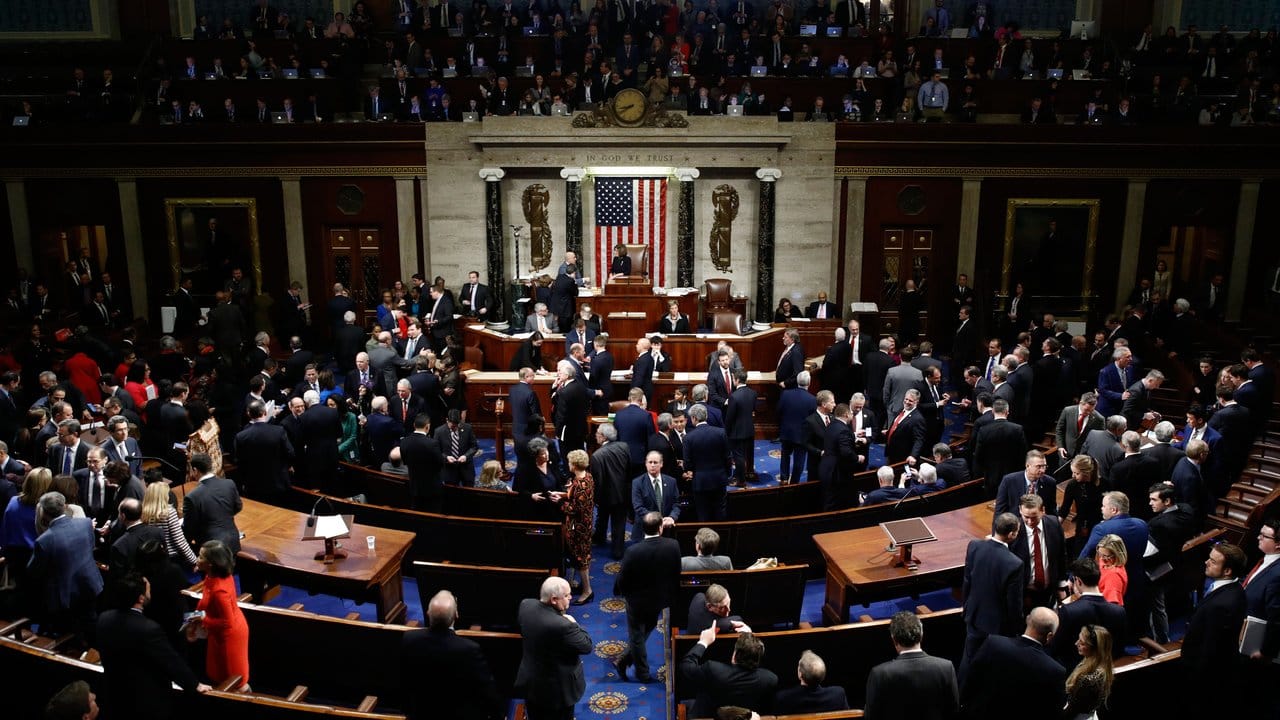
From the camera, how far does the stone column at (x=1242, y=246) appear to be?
56.8ft

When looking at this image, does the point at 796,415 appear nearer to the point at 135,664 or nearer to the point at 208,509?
the point at 208,509

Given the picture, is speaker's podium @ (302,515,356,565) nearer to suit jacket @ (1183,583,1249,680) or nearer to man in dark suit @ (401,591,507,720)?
man in dark suit @ (401,591,507,720)

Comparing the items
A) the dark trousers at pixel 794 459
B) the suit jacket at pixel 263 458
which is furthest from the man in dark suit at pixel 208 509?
the dark trousers at pixel 794 459

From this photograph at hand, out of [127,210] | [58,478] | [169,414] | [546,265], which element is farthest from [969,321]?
[127,210]

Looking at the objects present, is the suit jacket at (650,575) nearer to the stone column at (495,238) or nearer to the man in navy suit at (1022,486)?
the man in navy suit at (1022,486)

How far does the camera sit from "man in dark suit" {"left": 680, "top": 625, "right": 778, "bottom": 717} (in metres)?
5.27

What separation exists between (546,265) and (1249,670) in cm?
1320

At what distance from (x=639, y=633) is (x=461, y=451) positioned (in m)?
3.26

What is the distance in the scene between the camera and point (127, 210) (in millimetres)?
17766

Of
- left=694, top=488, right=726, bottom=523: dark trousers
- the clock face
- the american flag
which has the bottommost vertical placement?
left=694, top=488, right=726, bottom=523: dark trousers

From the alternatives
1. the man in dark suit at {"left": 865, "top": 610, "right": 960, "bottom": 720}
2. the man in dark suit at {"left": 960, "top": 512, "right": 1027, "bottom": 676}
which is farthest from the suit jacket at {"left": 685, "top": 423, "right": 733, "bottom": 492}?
the man in dark suit at {"left": 865, "top": 610, "right": 960, "bottom": 720}

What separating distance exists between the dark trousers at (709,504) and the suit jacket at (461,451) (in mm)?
2241

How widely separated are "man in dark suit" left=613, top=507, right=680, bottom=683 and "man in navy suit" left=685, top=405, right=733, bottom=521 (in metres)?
2.04

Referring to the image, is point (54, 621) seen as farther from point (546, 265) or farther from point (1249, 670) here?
point (546, 265)
